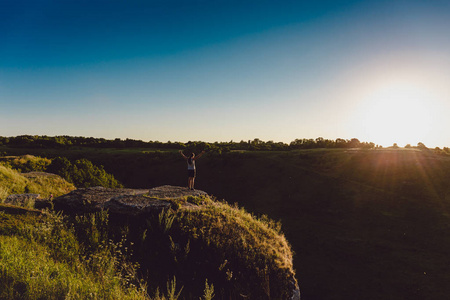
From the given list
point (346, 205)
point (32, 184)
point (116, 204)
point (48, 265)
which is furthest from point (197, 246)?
point (346, 205)

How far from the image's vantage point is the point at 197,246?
8.36 metres

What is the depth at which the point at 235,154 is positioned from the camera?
50.0 m

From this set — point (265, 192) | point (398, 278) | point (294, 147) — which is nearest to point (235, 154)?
point (265, 192)

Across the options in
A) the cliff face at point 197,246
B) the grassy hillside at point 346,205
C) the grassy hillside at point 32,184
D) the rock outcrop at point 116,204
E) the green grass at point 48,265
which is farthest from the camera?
the grassy hillside at point 32,184

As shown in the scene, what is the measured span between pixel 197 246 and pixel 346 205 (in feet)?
74.7

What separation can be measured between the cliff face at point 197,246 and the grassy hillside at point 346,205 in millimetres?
6494

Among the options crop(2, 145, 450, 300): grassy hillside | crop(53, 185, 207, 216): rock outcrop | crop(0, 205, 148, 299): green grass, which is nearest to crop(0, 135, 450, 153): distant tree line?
crop(2, 145, 450, 300): grassy hillside

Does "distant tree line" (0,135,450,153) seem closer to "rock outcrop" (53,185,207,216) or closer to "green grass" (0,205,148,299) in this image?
"rock outcrop" (53,185,207,216)

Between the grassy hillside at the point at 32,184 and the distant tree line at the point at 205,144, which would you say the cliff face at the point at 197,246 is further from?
the distant tree line at the point at 205,144

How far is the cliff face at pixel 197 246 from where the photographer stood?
744cm

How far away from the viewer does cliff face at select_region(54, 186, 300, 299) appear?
744 cm

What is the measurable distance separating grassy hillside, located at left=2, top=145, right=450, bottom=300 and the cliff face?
256 inches

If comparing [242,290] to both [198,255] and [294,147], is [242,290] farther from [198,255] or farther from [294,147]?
[294,147]

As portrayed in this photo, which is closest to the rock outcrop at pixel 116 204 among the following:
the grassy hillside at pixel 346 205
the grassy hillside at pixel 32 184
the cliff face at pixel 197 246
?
the cliff face at pixel 197 246
